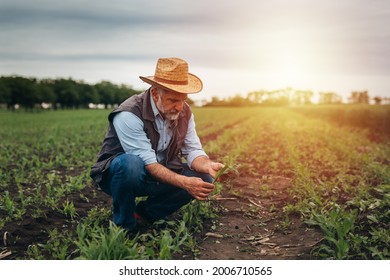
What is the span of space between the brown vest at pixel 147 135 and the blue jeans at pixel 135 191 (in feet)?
0.33

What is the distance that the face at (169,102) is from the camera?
11.3ft

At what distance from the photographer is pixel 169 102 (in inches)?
137

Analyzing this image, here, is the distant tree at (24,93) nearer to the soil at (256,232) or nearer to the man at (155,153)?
the soil at (256,232)

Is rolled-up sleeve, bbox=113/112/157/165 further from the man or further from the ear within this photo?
the ear

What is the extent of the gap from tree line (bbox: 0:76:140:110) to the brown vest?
1883 millimetres

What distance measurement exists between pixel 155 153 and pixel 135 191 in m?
0.39

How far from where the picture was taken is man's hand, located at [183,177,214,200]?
3.32 m

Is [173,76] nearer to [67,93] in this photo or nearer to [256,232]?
[256,232]

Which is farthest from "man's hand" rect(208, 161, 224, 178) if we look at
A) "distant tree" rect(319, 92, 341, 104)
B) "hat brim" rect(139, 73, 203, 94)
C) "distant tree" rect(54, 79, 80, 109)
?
"distant tree" rect(54, 79, 80, 109)

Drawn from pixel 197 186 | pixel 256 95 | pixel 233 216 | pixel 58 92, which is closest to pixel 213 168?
pixel 197 186
